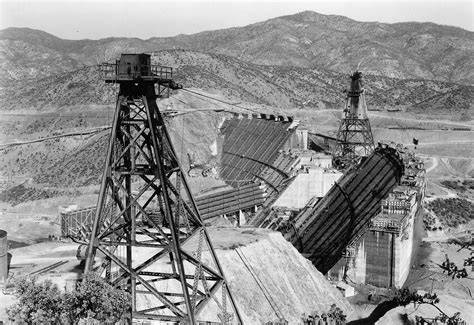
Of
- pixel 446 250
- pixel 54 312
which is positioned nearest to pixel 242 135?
pixel 446 250

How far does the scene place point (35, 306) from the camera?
19.1 m

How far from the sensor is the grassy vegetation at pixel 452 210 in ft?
235

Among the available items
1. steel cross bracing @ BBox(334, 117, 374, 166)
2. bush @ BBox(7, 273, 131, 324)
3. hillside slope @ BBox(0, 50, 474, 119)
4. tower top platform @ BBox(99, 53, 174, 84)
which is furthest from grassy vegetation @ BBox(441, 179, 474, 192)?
bush @ BBox(7, 273, 131, 324)

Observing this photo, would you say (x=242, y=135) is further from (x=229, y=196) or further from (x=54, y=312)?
(x=54, y=312)

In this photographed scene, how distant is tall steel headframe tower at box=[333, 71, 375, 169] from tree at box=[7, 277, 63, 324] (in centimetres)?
5597

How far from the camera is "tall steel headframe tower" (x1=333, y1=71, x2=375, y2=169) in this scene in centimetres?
7394

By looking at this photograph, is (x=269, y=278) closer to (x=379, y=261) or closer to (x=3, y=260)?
(x=379, y=261)

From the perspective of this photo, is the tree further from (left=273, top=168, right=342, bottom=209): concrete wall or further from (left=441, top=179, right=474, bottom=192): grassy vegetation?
(left=441, top=179, right=474, bottom=192): grassy vegetation

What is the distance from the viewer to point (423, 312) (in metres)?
30.8

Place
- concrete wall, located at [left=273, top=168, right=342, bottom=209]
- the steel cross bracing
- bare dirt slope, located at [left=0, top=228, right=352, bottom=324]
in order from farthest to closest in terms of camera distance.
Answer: the steel cross bracing, concrete wall, located at [left=273, top=168, right=342, bottom=209], bare dirt slope, located at [left=0, top=228, right=352, bottom=324]

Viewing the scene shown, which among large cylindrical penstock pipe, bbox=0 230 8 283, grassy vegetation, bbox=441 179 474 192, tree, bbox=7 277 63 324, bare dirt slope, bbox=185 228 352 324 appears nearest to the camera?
tree, bbox=7 277 63 324

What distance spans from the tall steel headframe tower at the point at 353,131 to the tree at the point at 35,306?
55973 millimetres

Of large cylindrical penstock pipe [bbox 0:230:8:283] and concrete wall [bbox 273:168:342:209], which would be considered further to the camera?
concrete wall [bbox 273:168:342:209]

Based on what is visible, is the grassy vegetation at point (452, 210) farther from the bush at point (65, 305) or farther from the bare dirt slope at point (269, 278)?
the bush at point (65, 305)
